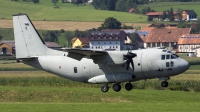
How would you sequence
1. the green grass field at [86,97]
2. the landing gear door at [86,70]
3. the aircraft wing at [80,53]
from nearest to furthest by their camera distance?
the aircraft wing at [80,53]
the landing gear door at [86,70]
the green grass field at [86,97]

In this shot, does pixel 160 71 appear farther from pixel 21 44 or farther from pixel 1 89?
pixel 1 89

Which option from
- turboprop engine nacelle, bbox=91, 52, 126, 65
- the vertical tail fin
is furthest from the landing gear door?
the vertical tail fin

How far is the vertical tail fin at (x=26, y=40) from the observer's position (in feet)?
251

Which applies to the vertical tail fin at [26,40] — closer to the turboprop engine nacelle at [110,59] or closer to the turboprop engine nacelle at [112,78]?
the turboprop engine nacelle at [110,59]

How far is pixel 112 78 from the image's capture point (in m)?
71.9

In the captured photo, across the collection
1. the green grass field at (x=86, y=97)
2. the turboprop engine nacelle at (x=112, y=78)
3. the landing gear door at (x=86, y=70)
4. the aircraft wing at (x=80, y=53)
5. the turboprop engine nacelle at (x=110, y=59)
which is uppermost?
the aircraft wing at (x=80, y=53)

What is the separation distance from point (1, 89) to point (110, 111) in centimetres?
3401

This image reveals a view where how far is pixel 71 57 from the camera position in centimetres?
7200

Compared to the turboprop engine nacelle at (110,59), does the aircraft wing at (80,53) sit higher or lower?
higher

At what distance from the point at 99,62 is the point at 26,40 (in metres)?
9.86

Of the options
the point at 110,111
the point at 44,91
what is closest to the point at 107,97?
the point at 44,91

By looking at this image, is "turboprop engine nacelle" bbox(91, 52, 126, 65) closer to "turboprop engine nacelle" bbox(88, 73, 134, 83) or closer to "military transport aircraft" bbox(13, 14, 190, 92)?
"military transport aircraft" bbox(13, 14, 190, 92)

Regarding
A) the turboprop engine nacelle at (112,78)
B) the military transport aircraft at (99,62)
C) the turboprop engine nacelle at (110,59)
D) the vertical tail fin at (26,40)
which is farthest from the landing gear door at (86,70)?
the vertical tail fin at (26,40)

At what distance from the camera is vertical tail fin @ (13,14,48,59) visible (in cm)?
7638
